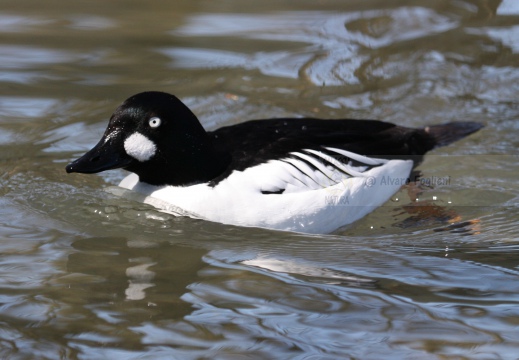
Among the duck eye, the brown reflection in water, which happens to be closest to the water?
the brown reflection in water

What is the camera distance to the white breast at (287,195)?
5.96 m

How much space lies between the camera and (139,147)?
236 inches

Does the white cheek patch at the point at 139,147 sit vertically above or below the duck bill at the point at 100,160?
above

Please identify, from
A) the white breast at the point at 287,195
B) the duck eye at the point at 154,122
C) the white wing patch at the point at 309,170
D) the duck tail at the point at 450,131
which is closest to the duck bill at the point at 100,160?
the duck eye at the point at 154,122

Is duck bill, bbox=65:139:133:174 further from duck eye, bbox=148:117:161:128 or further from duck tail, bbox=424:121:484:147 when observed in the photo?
duck tail, bbox=424:121:484:147

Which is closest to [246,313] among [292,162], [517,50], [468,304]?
[468,304]

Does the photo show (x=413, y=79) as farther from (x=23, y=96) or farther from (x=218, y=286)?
(x=218, y=286)

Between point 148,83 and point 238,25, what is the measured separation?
215 cm

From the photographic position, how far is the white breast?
19.6 ft

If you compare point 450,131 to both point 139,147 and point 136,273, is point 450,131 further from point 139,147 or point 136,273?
point 136,273

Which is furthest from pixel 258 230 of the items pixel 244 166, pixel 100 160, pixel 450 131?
pixel 450 131

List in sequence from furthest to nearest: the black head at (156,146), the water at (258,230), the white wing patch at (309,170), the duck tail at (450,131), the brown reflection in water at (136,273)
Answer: the duck tail at (450,131)
the white wing patch at (309,170)
the black head at (156,146)
the brown reflection in water at (136,273)
the water at (258,230)

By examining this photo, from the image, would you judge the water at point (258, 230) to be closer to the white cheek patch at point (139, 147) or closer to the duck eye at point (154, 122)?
the white cheek patch at point (139, 147)

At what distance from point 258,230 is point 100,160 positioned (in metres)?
1.20
